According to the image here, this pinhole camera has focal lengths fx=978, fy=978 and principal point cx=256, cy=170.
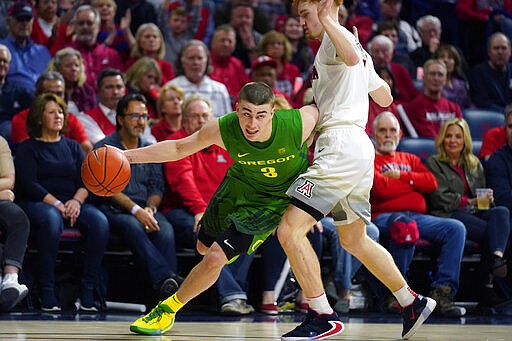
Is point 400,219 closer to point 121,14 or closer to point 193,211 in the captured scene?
point 193,211

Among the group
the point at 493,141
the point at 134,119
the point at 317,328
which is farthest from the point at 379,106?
the point at 317,328

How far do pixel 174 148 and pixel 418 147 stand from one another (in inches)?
170

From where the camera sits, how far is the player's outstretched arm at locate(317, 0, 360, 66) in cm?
515

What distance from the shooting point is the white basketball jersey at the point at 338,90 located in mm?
5469

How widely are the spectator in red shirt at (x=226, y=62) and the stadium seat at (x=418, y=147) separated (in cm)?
205

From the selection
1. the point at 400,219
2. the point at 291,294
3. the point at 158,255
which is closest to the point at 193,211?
the point at 158,255

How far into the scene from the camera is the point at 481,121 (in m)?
10.2

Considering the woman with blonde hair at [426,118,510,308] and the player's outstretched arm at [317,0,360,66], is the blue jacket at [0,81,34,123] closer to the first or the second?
the woman with blonde hair at [426,118,510,308]

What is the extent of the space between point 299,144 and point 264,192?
403mm

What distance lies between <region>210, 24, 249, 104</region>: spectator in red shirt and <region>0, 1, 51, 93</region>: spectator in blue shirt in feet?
5.93

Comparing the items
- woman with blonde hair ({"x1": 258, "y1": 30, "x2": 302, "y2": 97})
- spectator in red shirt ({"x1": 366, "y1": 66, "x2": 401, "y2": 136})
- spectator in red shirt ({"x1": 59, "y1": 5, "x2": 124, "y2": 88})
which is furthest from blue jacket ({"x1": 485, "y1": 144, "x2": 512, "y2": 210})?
spectator in red shirt ({"x1": 59, "y1": 5, "x2": 124, "y2": 88})

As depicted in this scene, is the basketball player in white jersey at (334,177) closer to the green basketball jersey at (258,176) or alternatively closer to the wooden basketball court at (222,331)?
the green basketball jersey at (258,176)

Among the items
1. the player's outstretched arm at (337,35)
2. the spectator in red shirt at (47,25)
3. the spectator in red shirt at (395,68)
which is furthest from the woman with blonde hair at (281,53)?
the player's outstretched arm at (337,35)

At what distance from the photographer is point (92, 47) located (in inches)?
398
